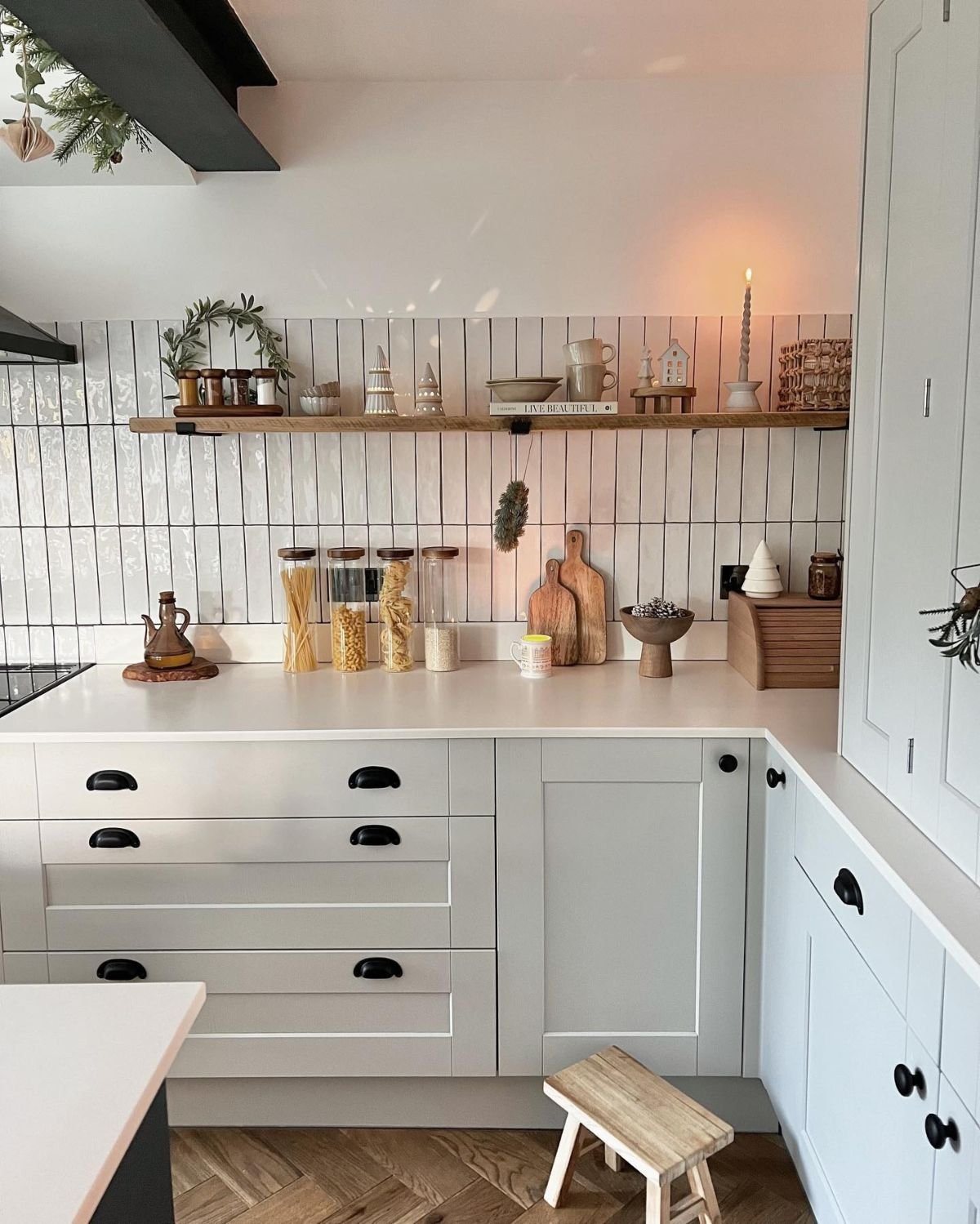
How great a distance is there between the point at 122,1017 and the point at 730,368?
7.09 feet

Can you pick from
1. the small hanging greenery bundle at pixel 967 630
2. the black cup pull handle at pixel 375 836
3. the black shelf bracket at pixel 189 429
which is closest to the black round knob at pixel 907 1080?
the small hanging greenery bundle at pixel 967 630

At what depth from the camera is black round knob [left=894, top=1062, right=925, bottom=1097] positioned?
4.35 ft

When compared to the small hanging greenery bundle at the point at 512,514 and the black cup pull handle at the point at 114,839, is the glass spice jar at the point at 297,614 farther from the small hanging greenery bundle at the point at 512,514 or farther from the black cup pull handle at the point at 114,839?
the black cup pull handle at the point at 114,839

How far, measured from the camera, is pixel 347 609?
2.65m

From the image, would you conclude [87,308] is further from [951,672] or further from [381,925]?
[951,672]

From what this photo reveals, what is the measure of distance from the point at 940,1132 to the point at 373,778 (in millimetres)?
1220

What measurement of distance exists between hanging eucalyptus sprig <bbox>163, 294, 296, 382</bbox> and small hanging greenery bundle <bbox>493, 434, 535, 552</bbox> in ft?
2.11

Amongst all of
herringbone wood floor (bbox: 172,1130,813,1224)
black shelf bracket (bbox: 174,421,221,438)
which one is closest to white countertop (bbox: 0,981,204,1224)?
herringbone wood floor (bbox: 172,1130,813,1224)

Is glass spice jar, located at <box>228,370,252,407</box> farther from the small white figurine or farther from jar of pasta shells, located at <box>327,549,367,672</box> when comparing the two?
the small white figurine

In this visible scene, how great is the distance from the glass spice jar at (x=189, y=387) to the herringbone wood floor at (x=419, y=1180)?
1.71 metres

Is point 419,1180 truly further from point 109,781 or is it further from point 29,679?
point 29,679

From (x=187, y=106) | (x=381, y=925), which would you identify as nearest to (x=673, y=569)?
(x=381, y=925)

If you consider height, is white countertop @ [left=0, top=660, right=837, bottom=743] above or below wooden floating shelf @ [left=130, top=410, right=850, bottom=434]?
below

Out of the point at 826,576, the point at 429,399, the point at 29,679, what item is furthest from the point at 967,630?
the point at 29,679
